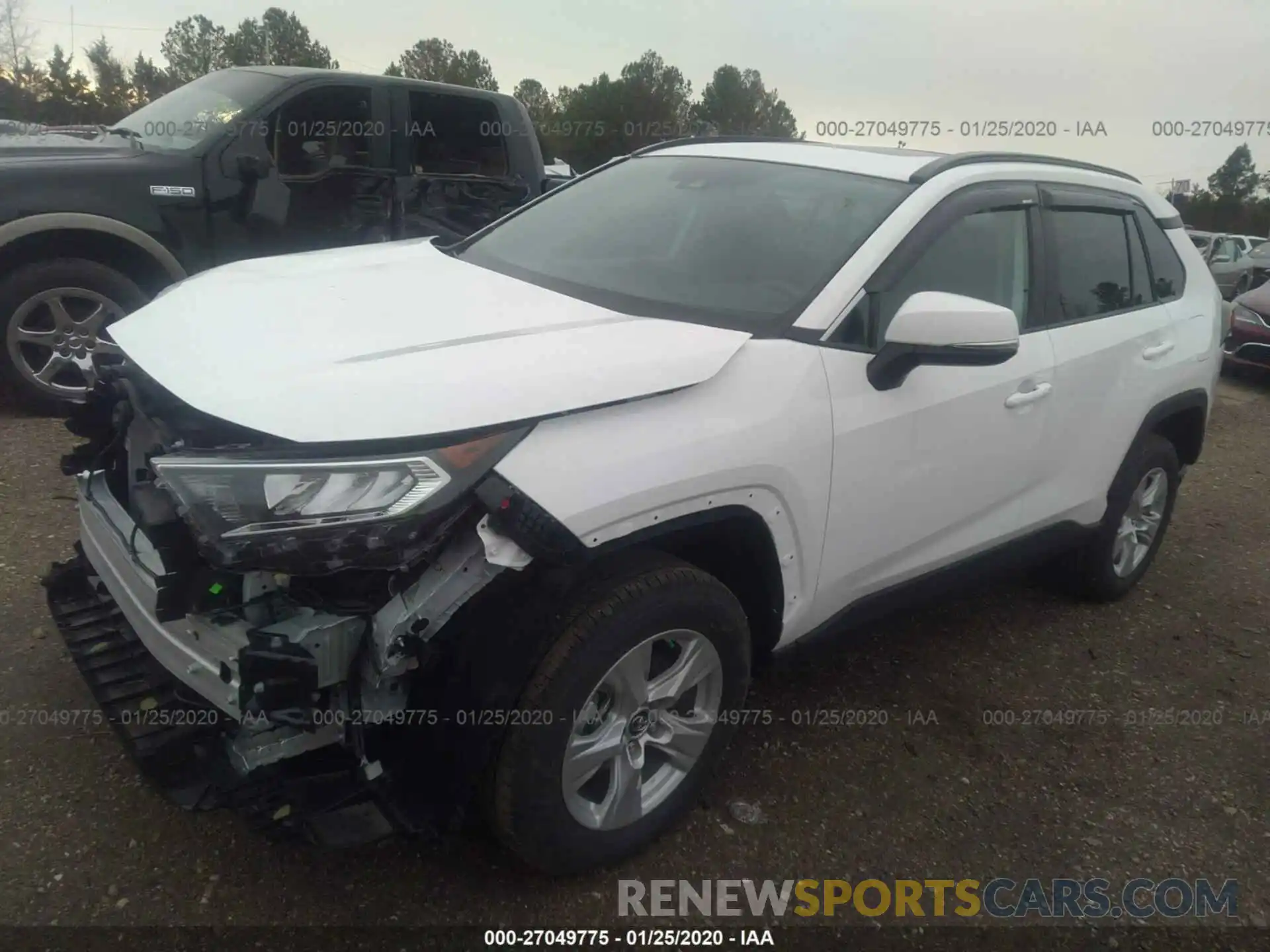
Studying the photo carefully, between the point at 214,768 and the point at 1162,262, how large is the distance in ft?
13.0

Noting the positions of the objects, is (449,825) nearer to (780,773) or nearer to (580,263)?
(780,773)

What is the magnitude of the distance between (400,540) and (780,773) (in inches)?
63.9

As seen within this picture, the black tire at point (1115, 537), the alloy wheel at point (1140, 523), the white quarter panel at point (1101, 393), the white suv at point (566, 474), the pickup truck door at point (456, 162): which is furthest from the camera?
the pickup truck door at point (456, 162)

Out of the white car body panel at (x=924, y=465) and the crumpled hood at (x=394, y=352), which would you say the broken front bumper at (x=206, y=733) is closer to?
the crumpled hood at (x=394, y=352)

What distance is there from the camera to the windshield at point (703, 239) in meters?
2.65

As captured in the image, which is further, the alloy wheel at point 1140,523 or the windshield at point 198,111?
the windshield at point 198,111

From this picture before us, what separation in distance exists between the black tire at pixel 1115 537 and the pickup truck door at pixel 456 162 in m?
3.89

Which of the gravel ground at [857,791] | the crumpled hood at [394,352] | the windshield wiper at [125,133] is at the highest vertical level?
the windshield wiper at [125,133]

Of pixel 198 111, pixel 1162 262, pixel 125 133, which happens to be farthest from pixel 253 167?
pixel 1162 262

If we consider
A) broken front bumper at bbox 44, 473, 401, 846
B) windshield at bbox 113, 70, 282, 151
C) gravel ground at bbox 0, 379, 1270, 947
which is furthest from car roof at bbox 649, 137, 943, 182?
windshield at bbox 113, 70, 282, 151

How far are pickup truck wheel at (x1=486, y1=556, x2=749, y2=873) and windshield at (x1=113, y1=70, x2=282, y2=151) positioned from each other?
4.60 metres

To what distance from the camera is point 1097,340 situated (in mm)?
3391

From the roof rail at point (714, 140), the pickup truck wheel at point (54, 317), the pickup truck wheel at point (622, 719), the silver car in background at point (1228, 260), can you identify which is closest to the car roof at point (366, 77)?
the pickup truck wheel at point (54, 317)

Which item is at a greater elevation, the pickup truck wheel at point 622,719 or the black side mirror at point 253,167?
the black side mirror at point 253,167
